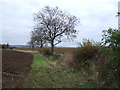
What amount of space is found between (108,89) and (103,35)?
2.23 meters

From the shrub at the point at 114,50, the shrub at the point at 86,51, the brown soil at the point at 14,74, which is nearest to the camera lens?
the shrub at the point at 114,50

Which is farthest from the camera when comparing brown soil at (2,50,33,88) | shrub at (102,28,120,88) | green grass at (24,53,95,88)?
green grass at (24,53,95,88)

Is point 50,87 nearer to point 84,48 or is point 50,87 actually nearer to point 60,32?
point 84,48

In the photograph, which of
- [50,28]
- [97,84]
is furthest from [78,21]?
[97,84]

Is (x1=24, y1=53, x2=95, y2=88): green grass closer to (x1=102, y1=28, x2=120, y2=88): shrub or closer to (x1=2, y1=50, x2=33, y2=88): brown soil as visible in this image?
(x1=2, y1=50, x2=33, y2=88): brown soil

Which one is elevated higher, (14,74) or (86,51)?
(86,51)

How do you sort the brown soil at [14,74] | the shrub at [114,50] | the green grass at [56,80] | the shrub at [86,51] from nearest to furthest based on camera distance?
the shrub at [114,50]
the brown soil at [14,74]
the green grass at [56,80]
the shrub at [86,51]

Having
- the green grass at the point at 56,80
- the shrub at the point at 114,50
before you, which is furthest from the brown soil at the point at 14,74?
the shrub at the point at 114,50

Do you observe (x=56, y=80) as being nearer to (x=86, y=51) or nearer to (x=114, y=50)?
(x=114, y=50)

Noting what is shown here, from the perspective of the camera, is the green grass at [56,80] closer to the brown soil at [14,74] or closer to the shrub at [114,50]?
the brown soil at [14,74]

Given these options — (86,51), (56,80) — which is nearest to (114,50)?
(56,80)

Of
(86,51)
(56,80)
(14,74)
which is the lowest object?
(56,80)

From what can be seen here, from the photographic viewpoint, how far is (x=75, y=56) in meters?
12.5

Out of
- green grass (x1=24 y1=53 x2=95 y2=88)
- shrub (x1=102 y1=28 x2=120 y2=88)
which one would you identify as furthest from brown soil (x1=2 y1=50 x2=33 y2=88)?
shrub (x1=102 y1=28 x2=120 y2=88)
